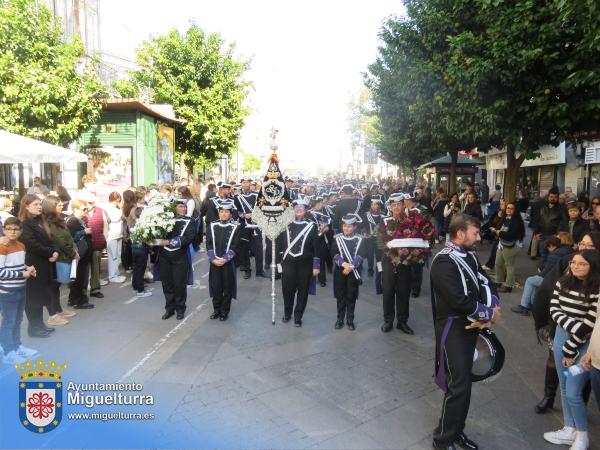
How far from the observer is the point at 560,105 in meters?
8.93

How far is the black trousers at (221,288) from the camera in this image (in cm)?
797

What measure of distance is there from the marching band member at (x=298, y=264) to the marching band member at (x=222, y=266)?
0.88m

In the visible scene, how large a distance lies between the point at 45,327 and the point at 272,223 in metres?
3.68

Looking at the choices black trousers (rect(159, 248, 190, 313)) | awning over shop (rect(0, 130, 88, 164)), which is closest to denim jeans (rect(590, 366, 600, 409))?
black trousers (rect(159, 248, 190, 313))

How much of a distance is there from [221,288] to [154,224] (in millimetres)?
1478

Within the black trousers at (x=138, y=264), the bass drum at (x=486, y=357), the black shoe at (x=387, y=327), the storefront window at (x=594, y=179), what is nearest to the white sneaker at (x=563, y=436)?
the bass drum at (x=486, y=357)

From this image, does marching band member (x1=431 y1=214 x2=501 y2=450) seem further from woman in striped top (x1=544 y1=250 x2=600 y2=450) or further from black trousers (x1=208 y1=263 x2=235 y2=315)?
black trousers (x1=208 y1=263 x2=235 y2=315)

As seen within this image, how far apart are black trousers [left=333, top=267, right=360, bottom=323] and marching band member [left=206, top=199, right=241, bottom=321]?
5.70 ft

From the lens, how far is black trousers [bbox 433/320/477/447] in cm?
411

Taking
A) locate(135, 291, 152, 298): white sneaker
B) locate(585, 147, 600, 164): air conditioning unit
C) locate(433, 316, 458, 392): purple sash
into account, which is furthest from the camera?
locate(585, 147, 600, 164): air conditioning unit

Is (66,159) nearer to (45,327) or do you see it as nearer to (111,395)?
(45,327)

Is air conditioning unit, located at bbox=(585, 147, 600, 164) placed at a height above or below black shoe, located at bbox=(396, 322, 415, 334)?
above

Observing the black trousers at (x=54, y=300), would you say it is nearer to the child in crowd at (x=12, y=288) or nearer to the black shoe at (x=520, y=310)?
the child in crowd at (x=12, y=288)

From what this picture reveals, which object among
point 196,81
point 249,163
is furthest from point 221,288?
point 249,163
